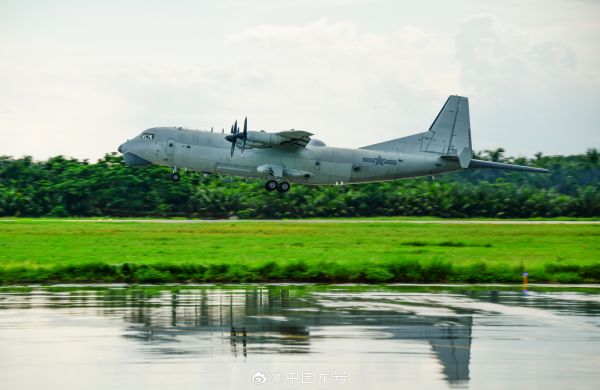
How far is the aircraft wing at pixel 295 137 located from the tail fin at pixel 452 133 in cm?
794

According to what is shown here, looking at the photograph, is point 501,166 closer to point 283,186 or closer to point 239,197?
point 283,186

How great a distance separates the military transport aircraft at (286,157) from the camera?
5162cm

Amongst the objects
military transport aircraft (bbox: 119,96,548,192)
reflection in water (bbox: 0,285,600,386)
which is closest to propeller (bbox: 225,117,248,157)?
military transport aircraft (bbox: 119,96,548,192)

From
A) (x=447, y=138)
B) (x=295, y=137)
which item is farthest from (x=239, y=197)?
(x=447, y=138)

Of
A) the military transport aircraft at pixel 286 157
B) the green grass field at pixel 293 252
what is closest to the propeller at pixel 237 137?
the military transport aircraft at pixel 286 157

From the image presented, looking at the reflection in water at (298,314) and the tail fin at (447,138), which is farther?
the tail fin at (447,138)

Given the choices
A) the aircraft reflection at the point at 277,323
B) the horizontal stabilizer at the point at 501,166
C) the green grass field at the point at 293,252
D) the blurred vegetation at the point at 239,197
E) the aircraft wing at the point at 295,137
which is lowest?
the aircraft reflection at the point at 277,323

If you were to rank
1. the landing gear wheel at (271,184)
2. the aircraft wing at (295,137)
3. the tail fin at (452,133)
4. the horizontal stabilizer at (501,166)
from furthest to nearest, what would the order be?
the tail fin at (452,133) < the horizontal stabilizer at (501,166) < the landing gear wheel at (271,184) < the aircraft wing at (295,137)

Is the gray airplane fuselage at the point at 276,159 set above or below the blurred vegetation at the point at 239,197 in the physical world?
above

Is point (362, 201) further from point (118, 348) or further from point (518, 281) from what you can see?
point (118, 348)

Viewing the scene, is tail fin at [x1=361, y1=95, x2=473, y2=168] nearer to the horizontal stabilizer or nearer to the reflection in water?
the horizontal stabilizer

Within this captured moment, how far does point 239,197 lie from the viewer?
57.9 metres

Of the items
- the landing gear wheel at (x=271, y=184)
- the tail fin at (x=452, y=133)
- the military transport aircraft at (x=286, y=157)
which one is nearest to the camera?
the military transport aircraft at (x=286, y=157)

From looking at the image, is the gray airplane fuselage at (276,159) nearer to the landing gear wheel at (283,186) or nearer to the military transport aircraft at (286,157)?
the military transport aircraft at (286,157)
